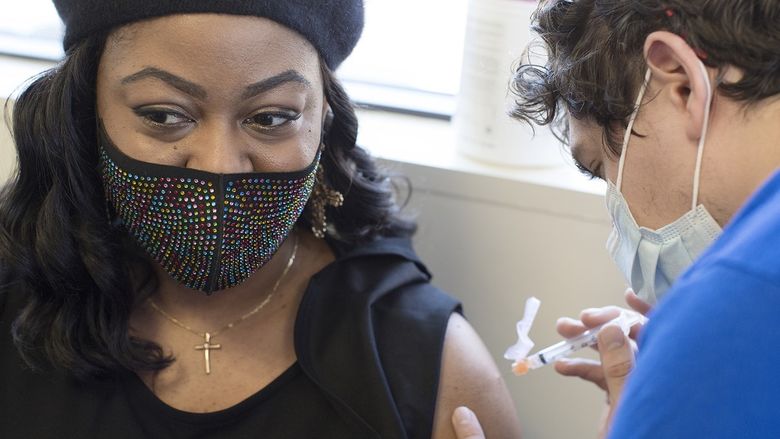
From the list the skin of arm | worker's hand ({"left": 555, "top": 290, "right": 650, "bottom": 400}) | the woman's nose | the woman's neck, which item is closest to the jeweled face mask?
the woman's nose

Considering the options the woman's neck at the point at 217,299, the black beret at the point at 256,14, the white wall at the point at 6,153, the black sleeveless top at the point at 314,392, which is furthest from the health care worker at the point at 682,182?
the white wall at the point at 6,153

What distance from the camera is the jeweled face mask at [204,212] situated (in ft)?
4.14

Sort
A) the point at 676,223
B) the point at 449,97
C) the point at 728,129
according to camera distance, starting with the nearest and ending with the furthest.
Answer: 1. the point at 728,129
2. the point at 676,223
3. the point at 449,97

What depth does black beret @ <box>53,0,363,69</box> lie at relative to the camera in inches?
48.6

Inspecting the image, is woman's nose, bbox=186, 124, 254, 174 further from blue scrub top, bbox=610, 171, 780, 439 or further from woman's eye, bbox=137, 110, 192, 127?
blue scrub top, bbox=610, 171, 780, 439

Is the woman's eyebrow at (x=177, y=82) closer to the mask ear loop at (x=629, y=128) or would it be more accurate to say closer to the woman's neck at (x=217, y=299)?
the woman's neck at (x=217, y=299)

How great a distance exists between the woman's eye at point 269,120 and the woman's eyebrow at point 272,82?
1.6 inches

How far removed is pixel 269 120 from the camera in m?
1.32

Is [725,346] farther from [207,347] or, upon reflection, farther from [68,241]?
[68,241]

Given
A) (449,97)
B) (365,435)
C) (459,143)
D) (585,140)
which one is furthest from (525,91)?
(449,97)

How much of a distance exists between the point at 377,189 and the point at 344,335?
0.92 ft

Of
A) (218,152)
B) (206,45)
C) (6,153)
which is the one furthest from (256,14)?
(6,153)

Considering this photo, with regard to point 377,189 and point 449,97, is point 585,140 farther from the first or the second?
point 449,97

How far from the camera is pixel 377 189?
63.2 inches
